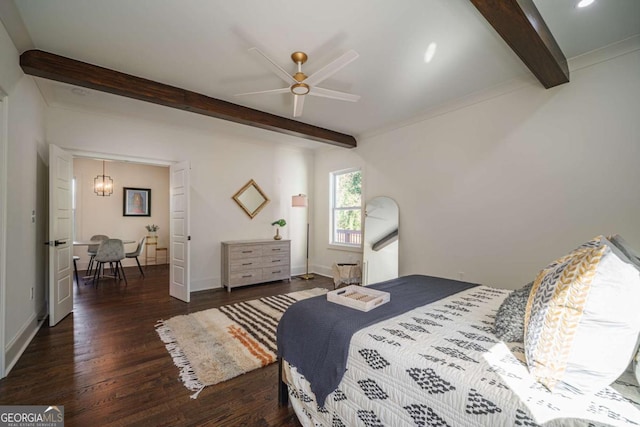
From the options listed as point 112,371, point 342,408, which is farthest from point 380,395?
point 112,371

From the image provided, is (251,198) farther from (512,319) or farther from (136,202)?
(512,319)

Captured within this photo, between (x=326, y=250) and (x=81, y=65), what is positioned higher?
(x=81, y=65)

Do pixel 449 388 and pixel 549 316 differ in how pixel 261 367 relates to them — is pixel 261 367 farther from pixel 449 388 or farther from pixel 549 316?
pixel 549 316

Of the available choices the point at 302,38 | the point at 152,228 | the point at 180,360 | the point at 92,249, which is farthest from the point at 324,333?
the point at 152,228

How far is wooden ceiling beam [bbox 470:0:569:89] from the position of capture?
1.67m

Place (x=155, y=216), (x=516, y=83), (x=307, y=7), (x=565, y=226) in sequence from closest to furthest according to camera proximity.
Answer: (x=307, y=7), (x=565, y=226), (x=516, y=83), (x=155, y=216)

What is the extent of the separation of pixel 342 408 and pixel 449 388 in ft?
1.85

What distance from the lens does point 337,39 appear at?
2270 millimetres

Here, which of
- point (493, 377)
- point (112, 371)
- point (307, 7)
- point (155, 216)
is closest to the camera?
point (493, 377)

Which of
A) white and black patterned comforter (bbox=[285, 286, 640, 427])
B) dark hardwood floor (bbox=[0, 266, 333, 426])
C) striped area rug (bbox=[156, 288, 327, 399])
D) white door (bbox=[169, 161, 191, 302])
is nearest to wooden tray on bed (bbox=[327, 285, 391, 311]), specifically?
white and black patterned comforter (bbox=[285, 286, 640, 427])

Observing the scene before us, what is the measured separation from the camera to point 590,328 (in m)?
0.95

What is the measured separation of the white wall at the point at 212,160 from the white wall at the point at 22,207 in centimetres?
52

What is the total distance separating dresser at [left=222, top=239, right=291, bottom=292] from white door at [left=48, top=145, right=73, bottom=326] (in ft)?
6.53

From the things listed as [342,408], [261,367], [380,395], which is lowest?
[261,367]
